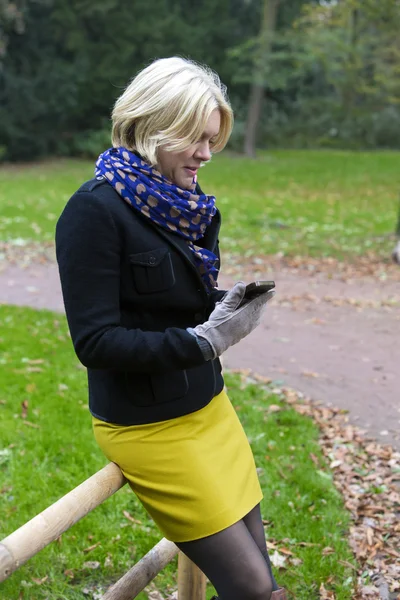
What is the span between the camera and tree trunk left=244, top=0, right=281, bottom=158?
2684 cm

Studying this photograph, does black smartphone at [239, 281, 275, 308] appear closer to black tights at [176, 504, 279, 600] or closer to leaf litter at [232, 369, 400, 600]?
black tights at [176, 504, 279, 600]

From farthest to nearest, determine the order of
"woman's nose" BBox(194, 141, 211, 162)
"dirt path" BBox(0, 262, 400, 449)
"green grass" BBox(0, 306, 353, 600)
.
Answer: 1. "dirt path" BBox(0, 262, 400, 449)
2. "green grass" BBox(0, 306, 353, 600)
3. "woman's nose" BBox(194, 141, 211, 162)

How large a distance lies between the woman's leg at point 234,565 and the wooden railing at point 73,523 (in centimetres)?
33

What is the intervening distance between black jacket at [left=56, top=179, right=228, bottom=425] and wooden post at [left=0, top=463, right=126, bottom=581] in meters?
0.19

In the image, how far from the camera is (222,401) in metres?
2.28

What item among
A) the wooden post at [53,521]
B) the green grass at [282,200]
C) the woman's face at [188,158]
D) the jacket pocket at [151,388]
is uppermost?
the woman's face at [188,158]

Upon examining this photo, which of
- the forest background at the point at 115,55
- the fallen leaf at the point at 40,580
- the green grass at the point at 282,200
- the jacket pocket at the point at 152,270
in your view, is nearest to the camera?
the jacket pocket at the point at 152,270

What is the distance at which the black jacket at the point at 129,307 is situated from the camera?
1863 mm

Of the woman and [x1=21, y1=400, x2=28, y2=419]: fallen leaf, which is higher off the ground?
the woman

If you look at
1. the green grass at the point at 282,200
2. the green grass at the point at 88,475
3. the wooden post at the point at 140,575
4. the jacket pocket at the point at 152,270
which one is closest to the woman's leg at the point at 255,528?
the wooden post at the point at 140,575

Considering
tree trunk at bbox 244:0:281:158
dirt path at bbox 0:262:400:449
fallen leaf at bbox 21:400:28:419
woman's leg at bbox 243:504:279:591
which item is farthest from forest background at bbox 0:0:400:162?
woman's leg at bbox 243:504:279:591

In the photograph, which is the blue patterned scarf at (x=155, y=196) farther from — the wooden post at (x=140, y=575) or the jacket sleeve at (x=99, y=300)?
the wooden post at (x=140, y=575)

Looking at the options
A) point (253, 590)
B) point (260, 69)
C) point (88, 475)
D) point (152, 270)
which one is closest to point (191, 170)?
point (152, 270)

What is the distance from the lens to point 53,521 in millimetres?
Answer: 1827
